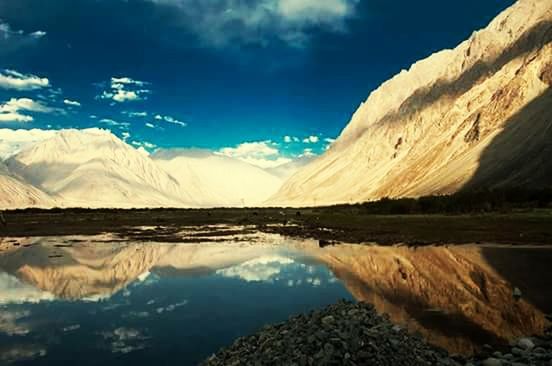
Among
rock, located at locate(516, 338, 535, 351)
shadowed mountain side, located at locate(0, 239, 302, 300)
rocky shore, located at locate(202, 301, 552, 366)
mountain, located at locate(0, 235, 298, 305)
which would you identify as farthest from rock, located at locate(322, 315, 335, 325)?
shadowed mountain side, located at locate(0, 239, 302, 300)

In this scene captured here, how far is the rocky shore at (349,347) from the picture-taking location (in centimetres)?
1059

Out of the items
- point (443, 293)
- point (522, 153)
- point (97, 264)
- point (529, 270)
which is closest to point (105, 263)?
point (97, 264)

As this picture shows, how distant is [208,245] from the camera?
4706 centimetres

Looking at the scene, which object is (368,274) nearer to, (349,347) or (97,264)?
(349,347)

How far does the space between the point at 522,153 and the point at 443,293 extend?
107759mm

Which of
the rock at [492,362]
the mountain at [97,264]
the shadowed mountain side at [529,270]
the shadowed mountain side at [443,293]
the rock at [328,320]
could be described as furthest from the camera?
the mountain at [97,264]

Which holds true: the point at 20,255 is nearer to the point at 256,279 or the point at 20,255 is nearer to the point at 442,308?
the point at 256,279

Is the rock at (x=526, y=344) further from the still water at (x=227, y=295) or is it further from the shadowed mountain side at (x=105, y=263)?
the shadowed mountain side at (x=105, y=263)

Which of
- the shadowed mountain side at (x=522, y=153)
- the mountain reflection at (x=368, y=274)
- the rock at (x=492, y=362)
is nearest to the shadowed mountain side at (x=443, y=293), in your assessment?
the mountain reflection at (x=368, y=274)

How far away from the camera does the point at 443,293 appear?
2195cm

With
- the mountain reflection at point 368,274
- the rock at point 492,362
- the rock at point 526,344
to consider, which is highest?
the mountain reflection at point 368,274

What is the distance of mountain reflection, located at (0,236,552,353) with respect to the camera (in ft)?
56.4

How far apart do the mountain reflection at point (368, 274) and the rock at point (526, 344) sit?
3.67 feet

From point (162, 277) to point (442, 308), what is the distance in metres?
16.1
